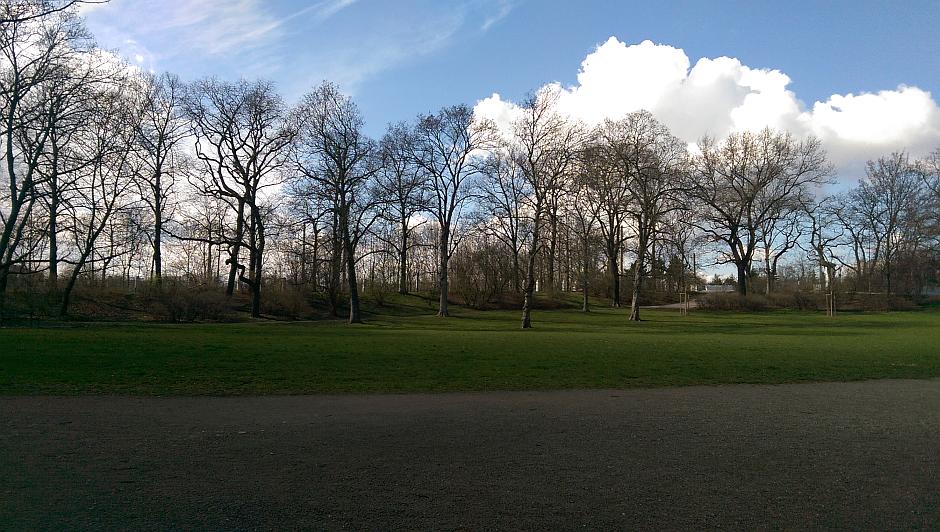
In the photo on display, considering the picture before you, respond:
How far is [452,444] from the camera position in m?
8.25

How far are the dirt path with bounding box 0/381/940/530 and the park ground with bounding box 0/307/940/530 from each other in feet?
0.11

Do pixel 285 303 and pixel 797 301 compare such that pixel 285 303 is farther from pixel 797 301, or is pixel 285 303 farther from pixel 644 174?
pixel 797 301

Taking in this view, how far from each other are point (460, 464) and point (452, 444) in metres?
1.01

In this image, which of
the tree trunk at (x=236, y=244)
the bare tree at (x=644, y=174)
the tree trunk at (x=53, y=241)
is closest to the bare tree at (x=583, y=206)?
the bare tree at (x=644, y=174)

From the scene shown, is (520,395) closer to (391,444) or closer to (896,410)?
(391,444)

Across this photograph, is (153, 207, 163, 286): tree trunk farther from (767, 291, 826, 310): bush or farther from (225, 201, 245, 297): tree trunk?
(767, 291, 826, 310): bush

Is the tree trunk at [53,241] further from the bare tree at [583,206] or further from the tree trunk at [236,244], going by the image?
the bare tree at [583,206]

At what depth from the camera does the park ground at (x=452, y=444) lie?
5.58 metres

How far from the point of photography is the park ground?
18.3ft

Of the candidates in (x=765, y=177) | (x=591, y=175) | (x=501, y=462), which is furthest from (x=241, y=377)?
(x=765, y=177)

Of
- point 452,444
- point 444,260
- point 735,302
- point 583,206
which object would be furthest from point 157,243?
point 735,302

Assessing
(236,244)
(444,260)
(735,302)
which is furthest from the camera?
(735,302)

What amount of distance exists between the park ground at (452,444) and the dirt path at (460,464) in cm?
3

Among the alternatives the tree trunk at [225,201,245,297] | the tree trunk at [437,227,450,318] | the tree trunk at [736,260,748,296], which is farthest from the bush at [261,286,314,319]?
the tree trunk at [736,260,748,296]
